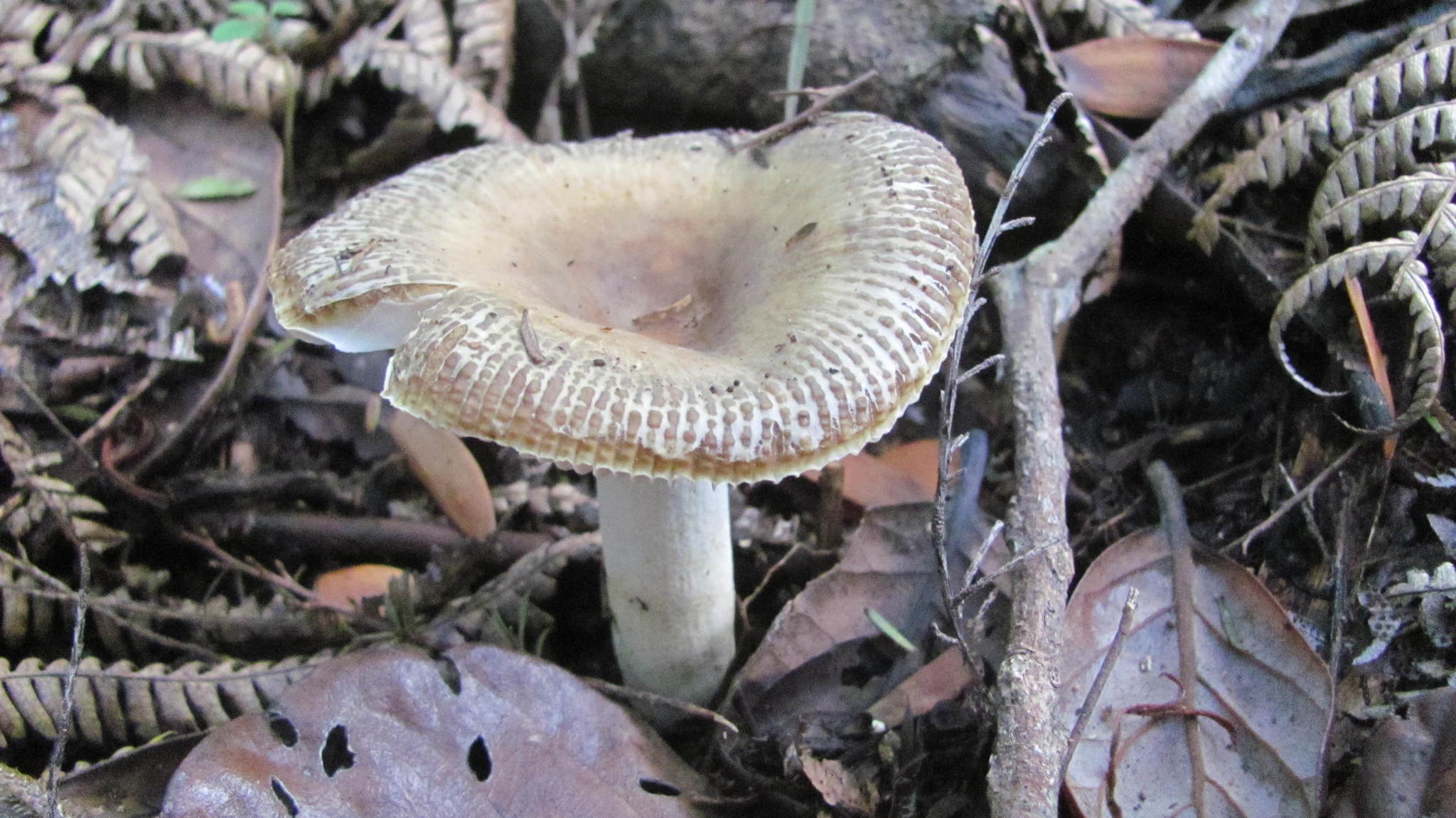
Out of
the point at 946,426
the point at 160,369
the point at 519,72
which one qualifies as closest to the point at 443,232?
the point at 946,426

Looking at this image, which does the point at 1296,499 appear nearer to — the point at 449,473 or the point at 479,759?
the point at 479,759

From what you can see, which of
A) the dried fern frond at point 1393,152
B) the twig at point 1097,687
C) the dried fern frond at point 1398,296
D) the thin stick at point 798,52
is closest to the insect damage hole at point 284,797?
the twig at point 1097,687

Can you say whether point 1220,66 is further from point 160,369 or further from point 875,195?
point 160,369

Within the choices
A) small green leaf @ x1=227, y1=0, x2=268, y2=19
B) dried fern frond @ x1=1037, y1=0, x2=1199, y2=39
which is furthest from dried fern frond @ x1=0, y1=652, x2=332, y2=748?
dried fern frond @ x1=1037, y1=0, x2=1199, y2=39

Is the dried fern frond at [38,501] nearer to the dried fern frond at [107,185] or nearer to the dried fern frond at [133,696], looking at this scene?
the dried fern frond at [133,696]

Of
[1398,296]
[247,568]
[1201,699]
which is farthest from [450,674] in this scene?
[1398,296]
